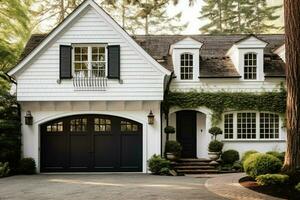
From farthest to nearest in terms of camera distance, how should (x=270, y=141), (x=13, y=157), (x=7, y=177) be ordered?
(x=270, y=141) < (x=13, y=157) < (x=7, y=177)

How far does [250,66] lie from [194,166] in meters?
5.69

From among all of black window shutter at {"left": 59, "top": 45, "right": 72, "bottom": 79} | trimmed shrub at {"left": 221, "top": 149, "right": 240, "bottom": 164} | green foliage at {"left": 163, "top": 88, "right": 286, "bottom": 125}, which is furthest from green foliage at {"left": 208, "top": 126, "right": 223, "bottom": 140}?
black window shutter at {"left": 59, "top": 45, "right": 72, "bottom": 79}

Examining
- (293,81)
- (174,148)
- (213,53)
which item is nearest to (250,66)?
(213,53)

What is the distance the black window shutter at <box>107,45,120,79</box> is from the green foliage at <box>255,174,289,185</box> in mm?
8363

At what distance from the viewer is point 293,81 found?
12.9 metres

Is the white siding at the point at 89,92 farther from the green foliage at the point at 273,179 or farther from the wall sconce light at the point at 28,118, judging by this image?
the green foliage at the point at 273,179

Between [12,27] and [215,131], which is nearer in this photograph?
[215,131]

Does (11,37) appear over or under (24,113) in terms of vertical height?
over

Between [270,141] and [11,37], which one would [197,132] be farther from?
[11,37]

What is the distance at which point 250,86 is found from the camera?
66.2 feet

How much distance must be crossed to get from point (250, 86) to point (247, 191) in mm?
9345

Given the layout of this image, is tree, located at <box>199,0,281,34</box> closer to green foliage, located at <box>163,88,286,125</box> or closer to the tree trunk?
green foliage, located at <box>163,88,286,125</box>

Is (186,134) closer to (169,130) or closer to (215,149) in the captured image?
(169,130)

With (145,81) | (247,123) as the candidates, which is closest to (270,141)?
(247,123)
